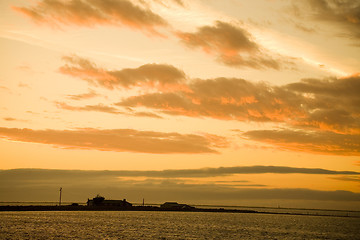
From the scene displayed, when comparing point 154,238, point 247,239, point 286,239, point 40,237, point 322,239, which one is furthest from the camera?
point 322,239

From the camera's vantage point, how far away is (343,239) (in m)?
114

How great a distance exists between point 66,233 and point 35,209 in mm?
110725

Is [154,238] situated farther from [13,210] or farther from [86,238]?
[13,210]

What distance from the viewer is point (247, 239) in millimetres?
95938

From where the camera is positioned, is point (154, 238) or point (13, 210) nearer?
point (154, 238)

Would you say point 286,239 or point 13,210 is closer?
point 286,239

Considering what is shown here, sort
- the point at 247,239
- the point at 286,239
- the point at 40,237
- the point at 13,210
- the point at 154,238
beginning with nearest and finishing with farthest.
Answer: the point at 40,237 → the point at 154,238 → the point at 247,239 → the point at 286,239 → the point at 13,210

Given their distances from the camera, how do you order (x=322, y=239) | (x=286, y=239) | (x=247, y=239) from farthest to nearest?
(x=322, y=239) → (x=286, y=239) → (x=247, y=239)

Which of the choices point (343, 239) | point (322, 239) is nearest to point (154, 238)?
point (322, 239)

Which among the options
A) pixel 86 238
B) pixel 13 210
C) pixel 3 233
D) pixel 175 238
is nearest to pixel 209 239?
pixel 175 238

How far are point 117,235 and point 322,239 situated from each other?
58.8 meters

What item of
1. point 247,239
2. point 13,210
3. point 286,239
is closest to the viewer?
point 247,239

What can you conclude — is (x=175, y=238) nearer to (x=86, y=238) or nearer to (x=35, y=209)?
(x=86, y=238)

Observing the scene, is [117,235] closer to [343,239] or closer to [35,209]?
[343,239]
